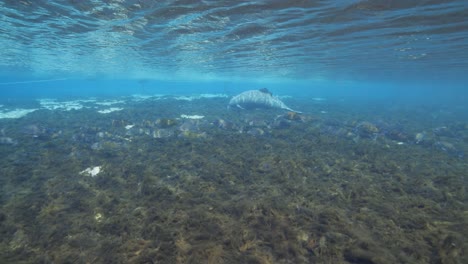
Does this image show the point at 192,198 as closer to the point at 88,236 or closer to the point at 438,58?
the point at 88,236

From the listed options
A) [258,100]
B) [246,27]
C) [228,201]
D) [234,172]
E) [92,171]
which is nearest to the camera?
[228,201]

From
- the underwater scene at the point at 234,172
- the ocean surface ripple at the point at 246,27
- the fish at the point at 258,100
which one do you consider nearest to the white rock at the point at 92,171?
the underwater scene at the point at 234,172

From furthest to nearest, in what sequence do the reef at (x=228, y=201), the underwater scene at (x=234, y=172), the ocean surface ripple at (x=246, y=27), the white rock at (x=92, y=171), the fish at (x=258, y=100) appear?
the fish at (x=258, y=100)
the ocean surface ripple at (x=246, y=27)
the white rock at (x=92, y=171)
the underwater scene at (x=234, y=172)
the reef at (x=228, y=201)

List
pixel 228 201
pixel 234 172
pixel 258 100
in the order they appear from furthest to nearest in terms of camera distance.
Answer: pixel 258 100 → pixel 234 172 → pixel 228 201

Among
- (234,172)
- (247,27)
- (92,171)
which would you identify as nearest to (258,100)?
(247,27)

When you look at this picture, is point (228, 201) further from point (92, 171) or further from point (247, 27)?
point (247, 27)

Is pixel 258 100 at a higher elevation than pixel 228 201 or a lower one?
higher

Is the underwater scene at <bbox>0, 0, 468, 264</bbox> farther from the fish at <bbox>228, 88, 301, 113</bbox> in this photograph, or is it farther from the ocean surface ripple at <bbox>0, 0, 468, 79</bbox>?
the fish at <bbox>228, 88, 301, 113</bbox>

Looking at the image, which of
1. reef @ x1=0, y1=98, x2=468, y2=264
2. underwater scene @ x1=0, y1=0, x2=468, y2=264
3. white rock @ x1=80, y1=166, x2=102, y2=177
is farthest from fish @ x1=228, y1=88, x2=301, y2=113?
white rock @ x1=80, y1=166, x2=102, y2=177

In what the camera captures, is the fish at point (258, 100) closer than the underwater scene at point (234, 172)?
No

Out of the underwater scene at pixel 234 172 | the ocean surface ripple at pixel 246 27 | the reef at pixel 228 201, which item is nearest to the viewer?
the reef at pixel 228 201

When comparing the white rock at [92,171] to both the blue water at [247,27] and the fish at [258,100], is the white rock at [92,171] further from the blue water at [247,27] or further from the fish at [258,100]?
the fish at [258,100]

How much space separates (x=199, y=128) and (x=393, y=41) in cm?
1624

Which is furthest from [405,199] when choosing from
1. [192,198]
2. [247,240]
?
[192,198]
